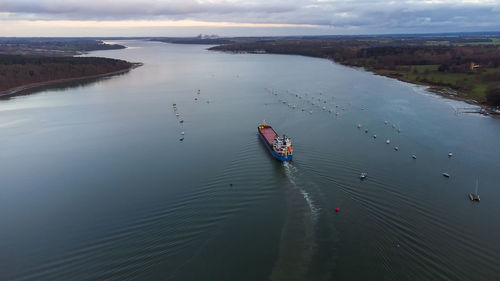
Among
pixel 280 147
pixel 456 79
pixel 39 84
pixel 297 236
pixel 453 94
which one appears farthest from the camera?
pixel 39 84

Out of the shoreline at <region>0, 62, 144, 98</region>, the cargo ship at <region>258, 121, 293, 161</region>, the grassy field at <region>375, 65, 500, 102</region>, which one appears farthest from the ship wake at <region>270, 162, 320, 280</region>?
the shoreline at <region>0, 62, 144, 98</region>

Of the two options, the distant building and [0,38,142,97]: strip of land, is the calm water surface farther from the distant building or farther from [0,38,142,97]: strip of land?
the distant building

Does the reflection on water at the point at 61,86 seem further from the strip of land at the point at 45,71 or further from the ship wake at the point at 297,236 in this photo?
the ship wake at the point at 297,236

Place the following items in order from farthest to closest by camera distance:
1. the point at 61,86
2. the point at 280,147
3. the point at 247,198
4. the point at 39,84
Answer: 1. the point at 39,84
2. the point at 61,86
3. the point at 280,147
4. the point at 247,198

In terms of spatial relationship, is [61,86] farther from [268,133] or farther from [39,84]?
[268,133]

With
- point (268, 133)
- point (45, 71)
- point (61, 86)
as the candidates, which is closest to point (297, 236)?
point (268, 133)

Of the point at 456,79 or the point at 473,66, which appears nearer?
the point at 456,79

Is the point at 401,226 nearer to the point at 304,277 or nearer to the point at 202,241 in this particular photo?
the point at 304,277

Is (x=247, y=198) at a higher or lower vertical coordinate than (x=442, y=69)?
lower
